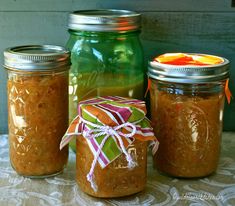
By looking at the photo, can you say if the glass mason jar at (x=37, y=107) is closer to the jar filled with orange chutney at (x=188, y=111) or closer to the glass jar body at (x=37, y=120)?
the glass jar body at (x=37, y=120)

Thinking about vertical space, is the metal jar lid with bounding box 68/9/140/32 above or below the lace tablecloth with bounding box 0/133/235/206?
above

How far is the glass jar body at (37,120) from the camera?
0.71 metres

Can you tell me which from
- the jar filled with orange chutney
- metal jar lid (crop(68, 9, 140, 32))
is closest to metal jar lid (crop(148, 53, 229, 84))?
the jar filled with orange chutney

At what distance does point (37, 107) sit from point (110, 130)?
0.44 ft

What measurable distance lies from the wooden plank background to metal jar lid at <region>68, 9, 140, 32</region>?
0.09 meters

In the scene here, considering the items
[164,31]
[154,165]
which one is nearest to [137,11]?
[164,31]

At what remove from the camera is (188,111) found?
0.73 meters

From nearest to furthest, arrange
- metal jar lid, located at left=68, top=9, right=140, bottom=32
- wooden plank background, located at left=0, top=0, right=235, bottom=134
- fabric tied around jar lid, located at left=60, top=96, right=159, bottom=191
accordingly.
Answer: fabric tied around jar lid, located at left=60, top=96, right=159, bottom=191
metal jar lid, located at left=68, top=9, right=140, bottom=32
wooden plank background, located at left=0, top=0, right=235, bottom=134

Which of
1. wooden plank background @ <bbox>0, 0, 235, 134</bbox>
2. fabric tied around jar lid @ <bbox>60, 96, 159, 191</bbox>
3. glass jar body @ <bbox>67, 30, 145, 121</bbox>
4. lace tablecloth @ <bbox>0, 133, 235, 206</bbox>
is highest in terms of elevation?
wooden plank background @ <bbox>0, 0, 235, 134</bbox>

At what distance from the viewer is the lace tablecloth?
69 cm

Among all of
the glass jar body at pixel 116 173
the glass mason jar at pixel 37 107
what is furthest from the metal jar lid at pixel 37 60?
the glass jar body at pixel 116 173

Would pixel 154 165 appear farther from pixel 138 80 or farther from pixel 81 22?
pixel 81 22

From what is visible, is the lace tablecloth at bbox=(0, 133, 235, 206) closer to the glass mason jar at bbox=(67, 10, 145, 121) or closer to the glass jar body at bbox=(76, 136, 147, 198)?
the glass jar body at bbox=(76, 136, 147, 198)

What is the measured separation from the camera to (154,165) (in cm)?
80
